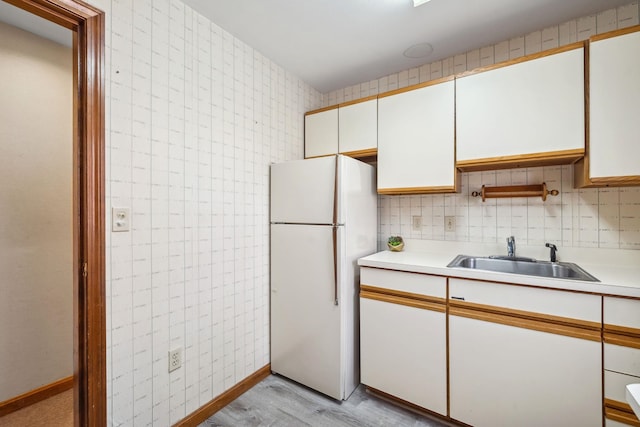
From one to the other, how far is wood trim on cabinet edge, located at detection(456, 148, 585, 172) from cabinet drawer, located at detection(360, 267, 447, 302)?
76 cm

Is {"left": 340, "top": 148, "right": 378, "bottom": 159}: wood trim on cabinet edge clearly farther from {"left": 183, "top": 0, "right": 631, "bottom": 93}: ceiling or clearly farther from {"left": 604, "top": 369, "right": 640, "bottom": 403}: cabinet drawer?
{"left": 604, "top": 369, "right": 640, "bottom": 403}: cabinet drawer

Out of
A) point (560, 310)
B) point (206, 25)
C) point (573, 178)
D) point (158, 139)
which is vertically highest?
point (206, 25)

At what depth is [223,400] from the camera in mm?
1814

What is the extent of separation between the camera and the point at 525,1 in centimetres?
158

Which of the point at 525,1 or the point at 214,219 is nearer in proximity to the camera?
the point at 525,1

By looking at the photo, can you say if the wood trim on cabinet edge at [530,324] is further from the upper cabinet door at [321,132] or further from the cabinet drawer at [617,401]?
the upper cabinet door at [321,132]

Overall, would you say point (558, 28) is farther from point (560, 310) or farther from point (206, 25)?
point (206, 25)

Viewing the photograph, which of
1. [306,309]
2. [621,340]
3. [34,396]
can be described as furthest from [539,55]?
[34,396]

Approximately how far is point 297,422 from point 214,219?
1.34 m

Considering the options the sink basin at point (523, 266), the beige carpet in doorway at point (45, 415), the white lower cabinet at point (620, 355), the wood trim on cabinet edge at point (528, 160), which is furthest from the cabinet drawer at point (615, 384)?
the beige carpet in doorway at point (45, 415)

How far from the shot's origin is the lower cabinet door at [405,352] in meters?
1.65

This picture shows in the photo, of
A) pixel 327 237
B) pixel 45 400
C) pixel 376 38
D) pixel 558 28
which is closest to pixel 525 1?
pixel 558 28

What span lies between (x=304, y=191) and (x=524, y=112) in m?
1.43

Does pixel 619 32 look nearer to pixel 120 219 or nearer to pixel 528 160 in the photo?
pixel 528 160
